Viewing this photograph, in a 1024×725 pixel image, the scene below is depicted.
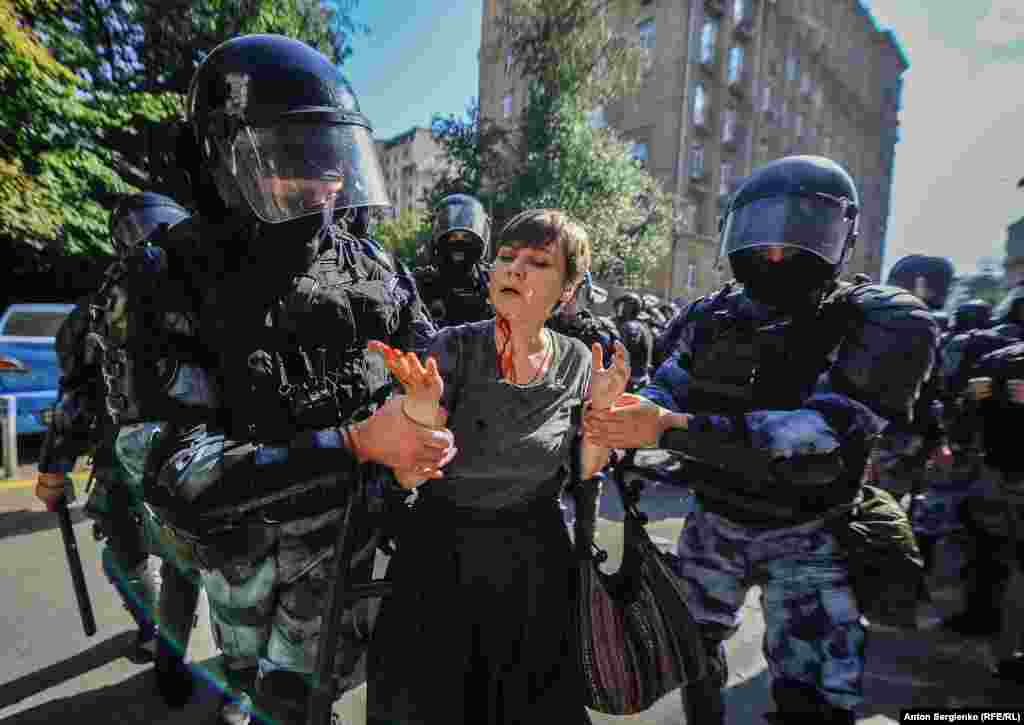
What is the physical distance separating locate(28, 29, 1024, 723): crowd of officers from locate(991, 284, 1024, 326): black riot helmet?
2200 mm

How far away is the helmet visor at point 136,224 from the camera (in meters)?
2.90

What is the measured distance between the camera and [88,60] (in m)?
8.06

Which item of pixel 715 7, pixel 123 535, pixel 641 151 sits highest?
pixel 715 7

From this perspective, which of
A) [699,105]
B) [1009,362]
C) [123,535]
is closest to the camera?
[123,535]

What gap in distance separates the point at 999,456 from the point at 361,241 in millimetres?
3499

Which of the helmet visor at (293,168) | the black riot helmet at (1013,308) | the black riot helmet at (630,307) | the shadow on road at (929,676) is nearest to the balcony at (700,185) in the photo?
the black riot helmet at (630,307)

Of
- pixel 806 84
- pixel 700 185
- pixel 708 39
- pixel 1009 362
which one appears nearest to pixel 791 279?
pixel 1009 362

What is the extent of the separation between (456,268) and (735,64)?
2837 cm

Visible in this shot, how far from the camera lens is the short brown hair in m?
1.56

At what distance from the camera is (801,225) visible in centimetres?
186

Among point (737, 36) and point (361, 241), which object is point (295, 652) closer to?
point (361, 241)

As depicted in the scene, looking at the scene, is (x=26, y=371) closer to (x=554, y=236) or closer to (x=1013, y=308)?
(x=554, y=236)

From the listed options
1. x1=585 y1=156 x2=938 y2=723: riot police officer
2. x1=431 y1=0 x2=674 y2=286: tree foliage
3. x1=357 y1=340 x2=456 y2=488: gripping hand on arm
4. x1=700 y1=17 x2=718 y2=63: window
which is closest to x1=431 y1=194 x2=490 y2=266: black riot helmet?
x1=585 y1=156 x2=938 y2=723: riot police officer

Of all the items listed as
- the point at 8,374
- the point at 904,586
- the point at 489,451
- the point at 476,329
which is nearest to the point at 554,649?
the point at 489,451
